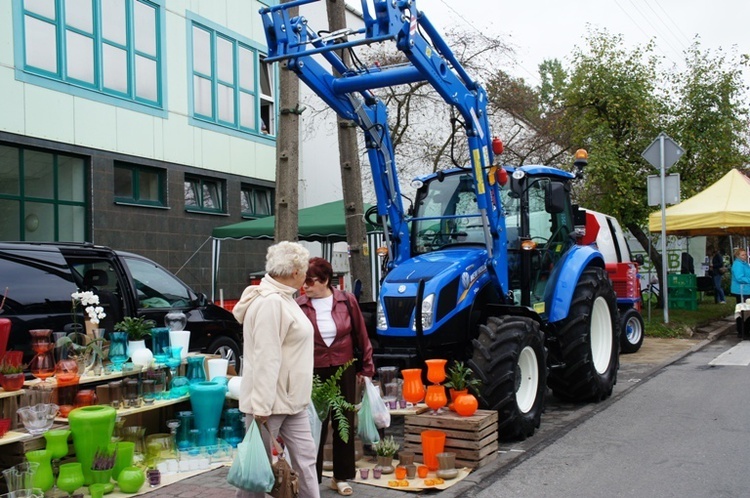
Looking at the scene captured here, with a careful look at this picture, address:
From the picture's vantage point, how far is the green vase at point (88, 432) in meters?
5.23

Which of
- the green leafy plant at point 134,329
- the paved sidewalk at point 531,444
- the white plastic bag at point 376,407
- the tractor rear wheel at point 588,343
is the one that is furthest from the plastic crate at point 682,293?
the green leafy plant at point 134,329

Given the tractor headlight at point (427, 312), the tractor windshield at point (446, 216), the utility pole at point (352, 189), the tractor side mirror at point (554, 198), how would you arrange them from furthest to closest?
the utility pole at point (352, 189), the tractor windshield at point (446, 216), the tractor side mirror at point (554, 198), the tractor headlight at point (427, 312)

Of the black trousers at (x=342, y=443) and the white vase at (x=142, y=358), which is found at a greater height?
the white vase at (x=142, y=358)

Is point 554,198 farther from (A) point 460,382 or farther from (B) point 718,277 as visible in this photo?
(B) point 718,277

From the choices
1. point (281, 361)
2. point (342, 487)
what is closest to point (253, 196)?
point (342, 487)

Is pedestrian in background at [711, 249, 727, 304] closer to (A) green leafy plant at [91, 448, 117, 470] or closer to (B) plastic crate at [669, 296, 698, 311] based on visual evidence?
(B) plastic crate at [669, 296, 698, 311]

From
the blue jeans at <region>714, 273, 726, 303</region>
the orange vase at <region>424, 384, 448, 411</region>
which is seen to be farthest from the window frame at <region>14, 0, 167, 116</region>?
the blue jeans at <region>714, 273, 726, 303</region>

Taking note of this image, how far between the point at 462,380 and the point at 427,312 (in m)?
0.75

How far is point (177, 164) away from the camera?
1641cm

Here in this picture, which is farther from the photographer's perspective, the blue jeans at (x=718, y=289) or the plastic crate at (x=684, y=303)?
Result: the blue jeans at (x=718, y=289)

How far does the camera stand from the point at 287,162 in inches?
358

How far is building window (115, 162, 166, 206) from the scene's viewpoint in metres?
15.2

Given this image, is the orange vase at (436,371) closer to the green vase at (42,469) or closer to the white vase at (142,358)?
the white vase at (142,358)

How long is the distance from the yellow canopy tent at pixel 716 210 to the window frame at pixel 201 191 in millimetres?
9693
